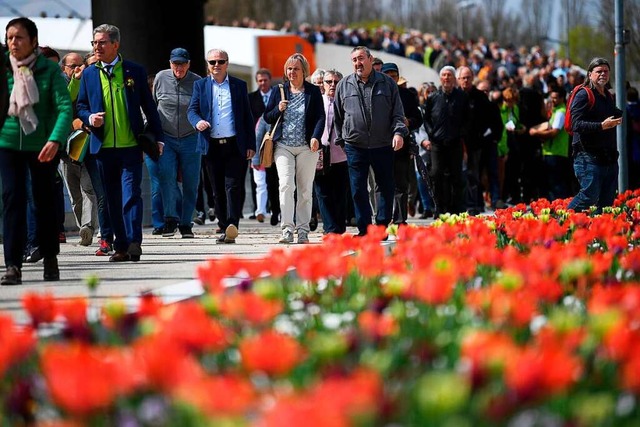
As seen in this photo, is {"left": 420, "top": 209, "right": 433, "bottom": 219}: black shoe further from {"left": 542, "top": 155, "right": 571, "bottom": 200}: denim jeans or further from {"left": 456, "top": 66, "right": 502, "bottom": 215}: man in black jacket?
{"left": 542, "top": 155, "right": 571, "bottom": 200}: denim jeans

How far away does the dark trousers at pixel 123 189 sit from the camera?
11867mm

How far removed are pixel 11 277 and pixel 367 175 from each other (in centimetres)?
478

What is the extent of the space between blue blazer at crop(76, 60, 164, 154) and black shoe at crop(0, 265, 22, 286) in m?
2.32

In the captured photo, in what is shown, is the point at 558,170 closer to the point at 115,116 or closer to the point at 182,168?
the point at 182,168

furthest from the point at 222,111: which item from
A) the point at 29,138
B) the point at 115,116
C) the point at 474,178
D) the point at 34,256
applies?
the point at 474,178

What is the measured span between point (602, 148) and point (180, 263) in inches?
171

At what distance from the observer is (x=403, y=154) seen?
1653 centimetres

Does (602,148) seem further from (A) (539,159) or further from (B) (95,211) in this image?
(A) (539,159)

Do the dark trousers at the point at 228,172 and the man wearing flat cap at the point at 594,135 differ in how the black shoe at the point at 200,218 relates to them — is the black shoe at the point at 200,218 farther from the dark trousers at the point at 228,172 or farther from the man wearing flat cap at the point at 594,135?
the man wearing flat cap at the point at 594,135

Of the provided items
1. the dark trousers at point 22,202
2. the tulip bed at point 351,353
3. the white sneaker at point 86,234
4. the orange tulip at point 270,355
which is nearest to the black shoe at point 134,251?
the dark trousers at point 22,202

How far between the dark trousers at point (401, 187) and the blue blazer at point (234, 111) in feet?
8.40

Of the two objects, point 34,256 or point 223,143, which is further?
point 223,143

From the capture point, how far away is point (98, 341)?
16.5ft

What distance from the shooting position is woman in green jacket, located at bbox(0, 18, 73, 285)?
31.7 feet
